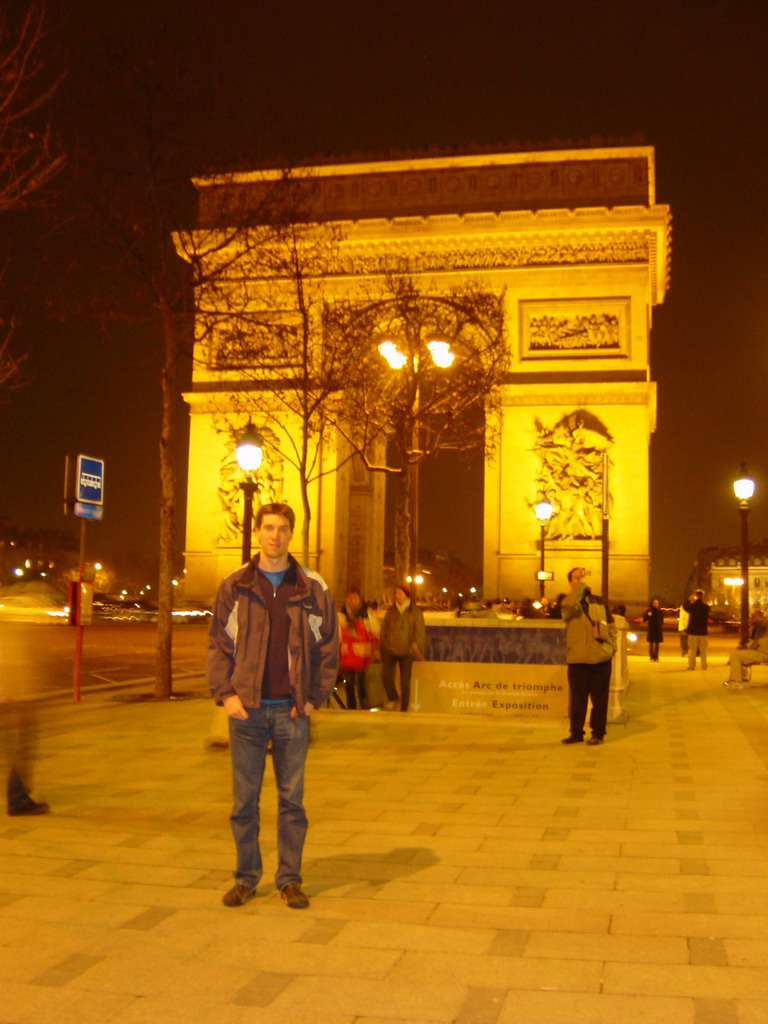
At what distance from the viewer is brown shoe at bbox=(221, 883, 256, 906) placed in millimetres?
5305

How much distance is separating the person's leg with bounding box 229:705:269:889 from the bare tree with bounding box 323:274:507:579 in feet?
44.9

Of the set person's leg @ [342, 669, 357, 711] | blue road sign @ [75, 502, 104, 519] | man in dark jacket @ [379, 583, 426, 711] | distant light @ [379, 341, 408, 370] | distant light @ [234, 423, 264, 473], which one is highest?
distant light @ [379, 341, 408, 370]

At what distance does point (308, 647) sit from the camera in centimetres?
538

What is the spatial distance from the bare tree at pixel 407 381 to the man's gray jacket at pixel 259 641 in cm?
1355

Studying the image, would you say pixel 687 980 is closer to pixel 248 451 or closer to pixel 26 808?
pixel 26 808

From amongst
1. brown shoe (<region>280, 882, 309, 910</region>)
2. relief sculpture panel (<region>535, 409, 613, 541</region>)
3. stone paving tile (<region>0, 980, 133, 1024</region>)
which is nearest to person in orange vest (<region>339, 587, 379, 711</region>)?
brown shoe (<region>280, 882, 309, 910</region>)

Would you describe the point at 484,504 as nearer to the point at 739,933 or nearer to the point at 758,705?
the point at 758,705

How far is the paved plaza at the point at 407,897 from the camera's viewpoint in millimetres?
4199

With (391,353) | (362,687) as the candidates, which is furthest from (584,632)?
(391,353)

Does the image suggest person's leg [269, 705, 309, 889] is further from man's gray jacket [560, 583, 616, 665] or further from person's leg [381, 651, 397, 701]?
person's leg [381, 651, 397, 701]

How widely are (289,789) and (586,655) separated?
596cm

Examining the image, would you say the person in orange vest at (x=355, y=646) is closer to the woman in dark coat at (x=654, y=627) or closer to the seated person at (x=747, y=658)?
the seated person at (x=747, y=658)

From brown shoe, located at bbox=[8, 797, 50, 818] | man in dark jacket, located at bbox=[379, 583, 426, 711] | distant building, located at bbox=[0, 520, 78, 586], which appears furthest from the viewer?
distant building, located at bbox=[0, 520, 78, 586]

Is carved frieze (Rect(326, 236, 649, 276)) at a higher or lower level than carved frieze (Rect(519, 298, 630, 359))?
higher
